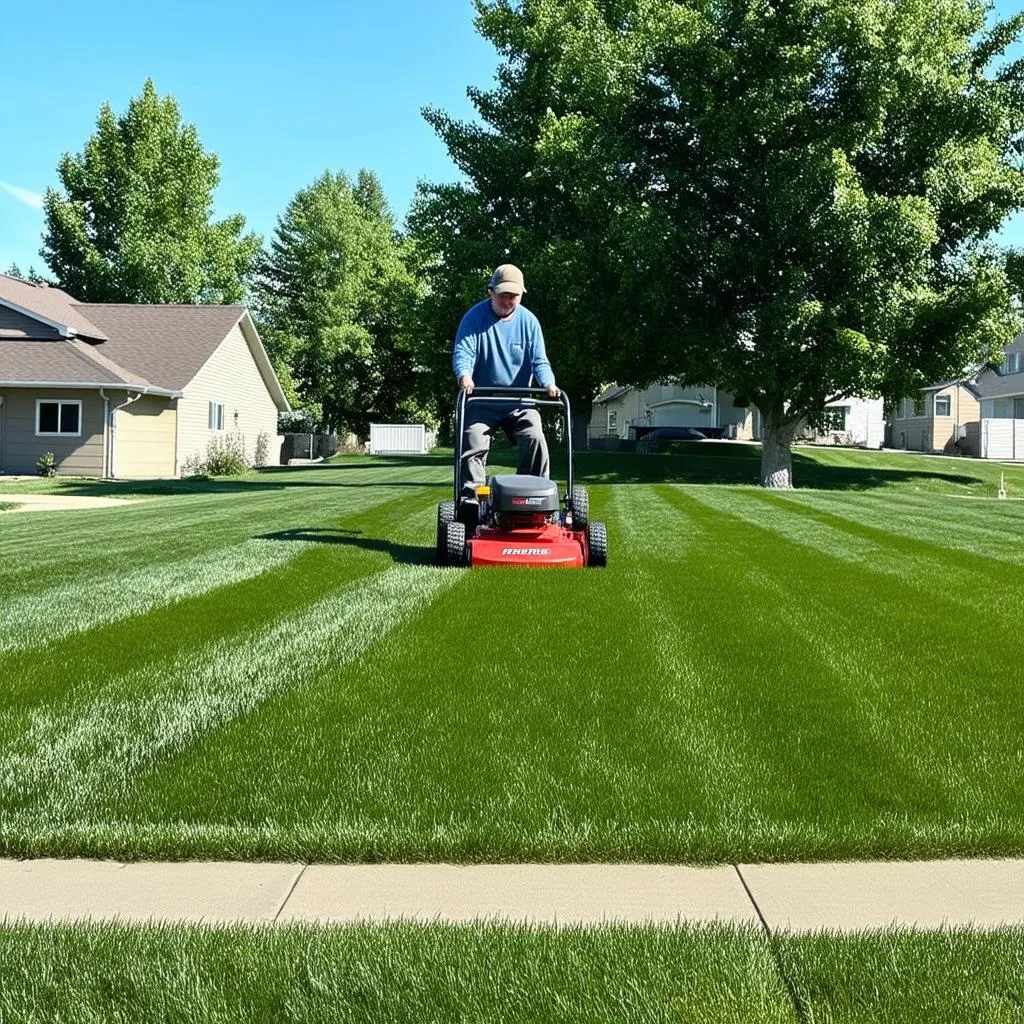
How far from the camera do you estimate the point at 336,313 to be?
5006 cm

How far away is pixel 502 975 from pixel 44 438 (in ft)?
94.5

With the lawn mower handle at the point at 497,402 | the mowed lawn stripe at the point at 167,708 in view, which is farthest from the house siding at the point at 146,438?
the mowed lawn stripe at the point at 167,708

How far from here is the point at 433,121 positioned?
3359 centimetres

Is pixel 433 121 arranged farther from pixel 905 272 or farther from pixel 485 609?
pixel 485 609

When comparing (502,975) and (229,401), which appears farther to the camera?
(229,401)

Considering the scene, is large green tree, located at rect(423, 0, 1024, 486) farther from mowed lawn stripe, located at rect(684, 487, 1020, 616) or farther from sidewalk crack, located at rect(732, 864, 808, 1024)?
sidewalk crack, located at rect(732, 864, 808, 1024)

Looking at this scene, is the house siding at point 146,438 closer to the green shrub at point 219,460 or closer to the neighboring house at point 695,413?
the green shrub at point 219,460

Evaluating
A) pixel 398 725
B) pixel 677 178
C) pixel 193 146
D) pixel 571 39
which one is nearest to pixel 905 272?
pixel 677 178

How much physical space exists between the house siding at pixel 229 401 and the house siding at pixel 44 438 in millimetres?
2600

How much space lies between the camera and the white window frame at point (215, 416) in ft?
108

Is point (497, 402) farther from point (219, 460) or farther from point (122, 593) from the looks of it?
point (219, 460)

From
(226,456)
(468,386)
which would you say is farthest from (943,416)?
(468,386)

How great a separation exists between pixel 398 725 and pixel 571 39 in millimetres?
26519

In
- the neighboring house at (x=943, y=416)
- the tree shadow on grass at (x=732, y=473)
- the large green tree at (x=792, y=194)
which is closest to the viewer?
the large green tree at (x=792, y=194)
